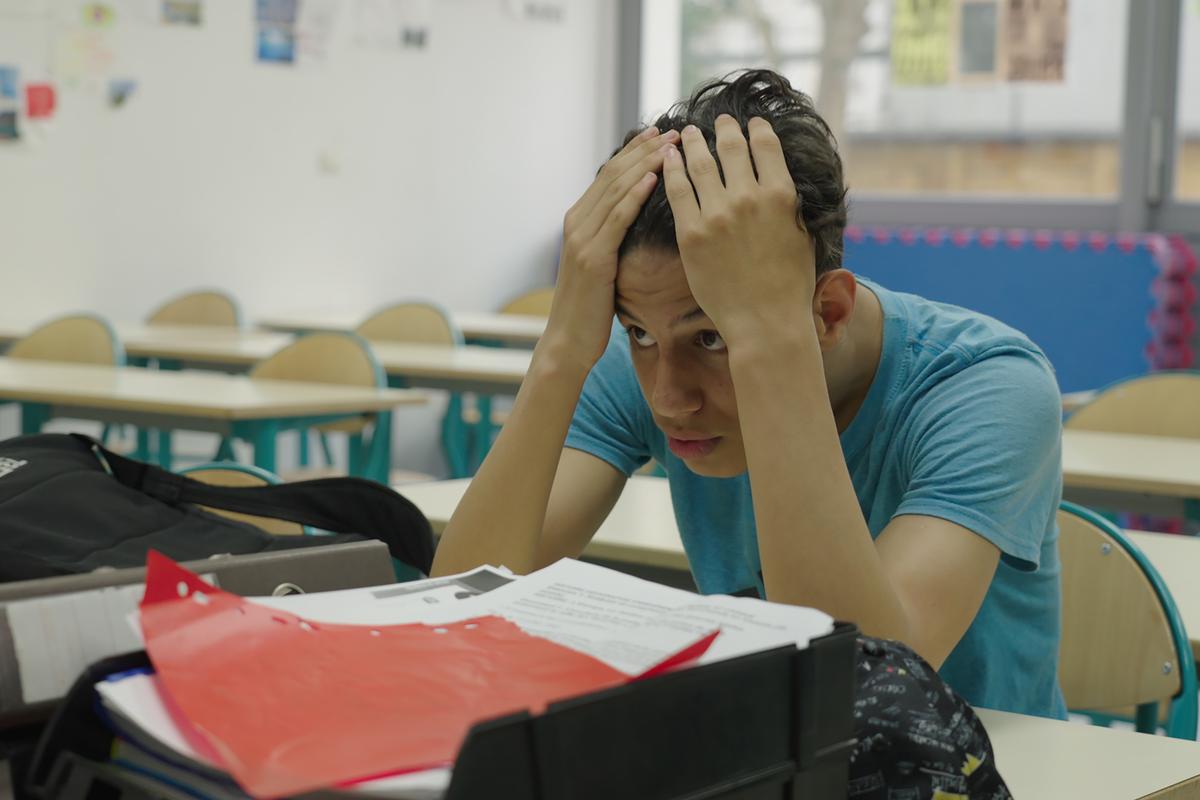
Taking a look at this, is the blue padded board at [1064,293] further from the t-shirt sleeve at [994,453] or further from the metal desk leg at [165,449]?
the t-shirt sleeve at [994,453]

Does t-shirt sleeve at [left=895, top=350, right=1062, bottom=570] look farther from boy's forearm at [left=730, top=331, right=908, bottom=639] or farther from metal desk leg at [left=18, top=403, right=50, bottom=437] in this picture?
metal desk leg at [left=18, top=403, right=50, bottom=437]

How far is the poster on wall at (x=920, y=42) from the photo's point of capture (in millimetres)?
5527

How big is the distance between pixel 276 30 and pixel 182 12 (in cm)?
41

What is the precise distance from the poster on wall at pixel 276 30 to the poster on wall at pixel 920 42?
2.34 metres

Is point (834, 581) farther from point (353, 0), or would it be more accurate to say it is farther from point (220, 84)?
point (353, 0)

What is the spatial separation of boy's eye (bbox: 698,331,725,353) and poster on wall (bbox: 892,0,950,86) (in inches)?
193

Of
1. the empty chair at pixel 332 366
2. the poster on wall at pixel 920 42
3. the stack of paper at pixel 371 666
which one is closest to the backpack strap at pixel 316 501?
the stack of paper at pixel 371 666

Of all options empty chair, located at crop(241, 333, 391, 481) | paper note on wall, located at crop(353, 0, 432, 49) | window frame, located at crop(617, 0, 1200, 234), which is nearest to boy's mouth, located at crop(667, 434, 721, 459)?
empty chair, located at crop(241, 333, 391, 481)

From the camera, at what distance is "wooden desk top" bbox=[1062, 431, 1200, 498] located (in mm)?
2256

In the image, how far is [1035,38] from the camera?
208 inches

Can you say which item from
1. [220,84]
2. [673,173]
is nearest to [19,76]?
[220,84]

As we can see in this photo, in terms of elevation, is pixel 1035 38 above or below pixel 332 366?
above

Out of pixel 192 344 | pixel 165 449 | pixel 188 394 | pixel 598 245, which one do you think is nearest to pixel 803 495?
pixel 598 245

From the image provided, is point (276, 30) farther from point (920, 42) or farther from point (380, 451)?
point (920, 42)
